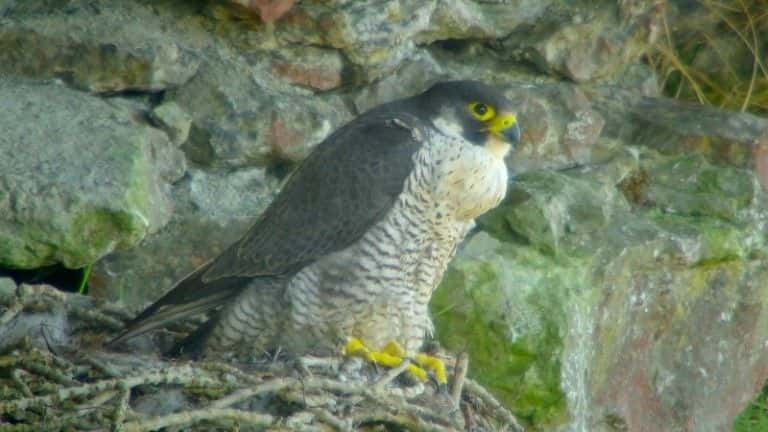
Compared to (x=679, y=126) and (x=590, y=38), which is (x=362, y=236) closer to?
(x=590, y=38)

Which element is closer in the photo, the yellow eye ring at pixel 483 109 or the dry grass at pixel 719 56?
the yellow eye ring at pixel 483 109

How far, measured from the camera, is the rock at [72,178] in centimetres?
494

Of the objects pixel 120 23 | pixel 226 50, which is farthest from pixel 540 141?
pixel 120 23

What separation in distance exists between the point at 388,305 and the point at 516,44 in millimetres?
1544

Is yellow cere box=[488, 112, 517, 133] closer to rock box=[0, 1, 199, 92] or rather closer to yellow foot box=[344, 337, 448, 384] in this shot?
yellow foot box=[344, 337, 448, 384]

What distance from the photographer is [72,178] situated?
5.02 metres

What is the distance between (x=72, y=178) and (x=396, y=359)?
1095mm

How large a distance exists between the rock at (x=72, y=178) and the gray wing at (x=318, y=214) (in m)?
0.27

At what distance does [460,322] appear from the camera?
18.5 feet

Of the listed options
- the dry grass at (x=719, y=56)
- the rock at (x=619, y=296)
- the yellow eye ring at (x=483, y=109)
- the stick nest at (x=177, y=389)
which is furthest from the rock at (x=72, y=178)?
the dry grass at (x=719, y=56)

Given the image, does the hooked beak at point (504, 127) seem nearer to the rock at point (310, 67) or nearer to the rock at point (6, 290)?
the rock at point (310, 67)

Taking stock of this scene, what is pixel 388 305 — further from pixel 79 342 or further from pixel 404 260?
pixel 79 342

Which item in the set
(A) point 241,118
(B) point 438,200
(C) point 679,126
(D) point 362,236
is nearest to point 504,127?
(B) point 438,200

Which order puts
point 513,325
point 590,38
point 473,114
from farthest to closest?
point 590,38
point 513,325
point 473,114
